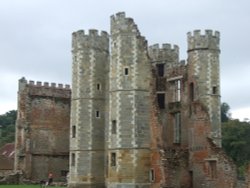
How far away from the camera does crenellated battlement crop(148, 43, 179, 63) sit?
4094 centimetres

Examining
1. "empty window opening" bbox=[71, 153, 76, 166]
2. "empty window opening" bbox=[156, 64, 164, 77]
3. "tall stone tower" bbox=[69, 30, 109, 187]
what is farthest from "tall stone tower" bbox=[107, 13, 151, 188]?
"empty window opening" bbox=[156, 64, 164, 77]

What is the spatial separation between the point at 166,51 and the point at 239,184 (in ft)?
42.0

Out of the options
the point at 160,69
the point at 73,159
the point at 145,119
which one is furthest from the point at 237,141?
the point at 145,119

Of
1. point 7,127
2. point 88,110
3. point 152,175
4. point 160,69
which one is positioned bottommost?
point 152,175

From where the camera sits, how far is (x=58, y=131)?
165 feet

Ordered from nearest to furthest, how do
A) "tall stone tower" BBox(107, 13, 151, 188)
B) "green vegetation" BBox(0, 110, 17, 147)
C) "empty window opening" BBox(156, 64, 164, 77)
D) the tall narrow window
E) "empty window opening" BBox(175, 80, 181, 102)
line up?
1. "tall stone tower" BBox(107, 13, 151, 188)
2. the tall narrow window
3. "empty window opening" BBox(175, 80, 181, 102)
4. "empty window opening" BBox(156, 64, 164, 77)
5. "green vegetation" BBox(0, 110, 17, 147)

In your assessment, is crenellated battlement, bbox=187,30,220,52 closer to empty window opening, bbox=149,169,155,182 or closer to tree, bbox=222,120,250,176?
empty window opening, bbox=149,169,155,182

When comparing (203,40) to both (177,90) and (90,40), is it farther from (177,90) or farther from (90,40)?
(90,40)

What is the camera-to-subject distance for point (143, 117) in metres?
34.2

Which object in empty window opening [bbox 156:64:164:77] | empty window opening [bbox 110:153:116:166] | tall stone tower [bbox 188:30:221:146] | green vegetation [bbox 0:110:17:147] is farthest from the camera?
green vegetation [bbox 0:110:17:147]

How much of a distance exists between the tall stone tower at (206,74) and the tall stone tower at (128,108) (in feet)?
10.6

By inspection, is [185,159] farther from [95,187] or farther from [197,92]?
[95,187]

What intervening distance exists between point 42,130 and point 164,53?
15.3 meters

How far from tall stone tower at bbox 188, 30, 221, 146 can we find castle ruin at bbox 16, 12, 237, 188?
0.07 metres
